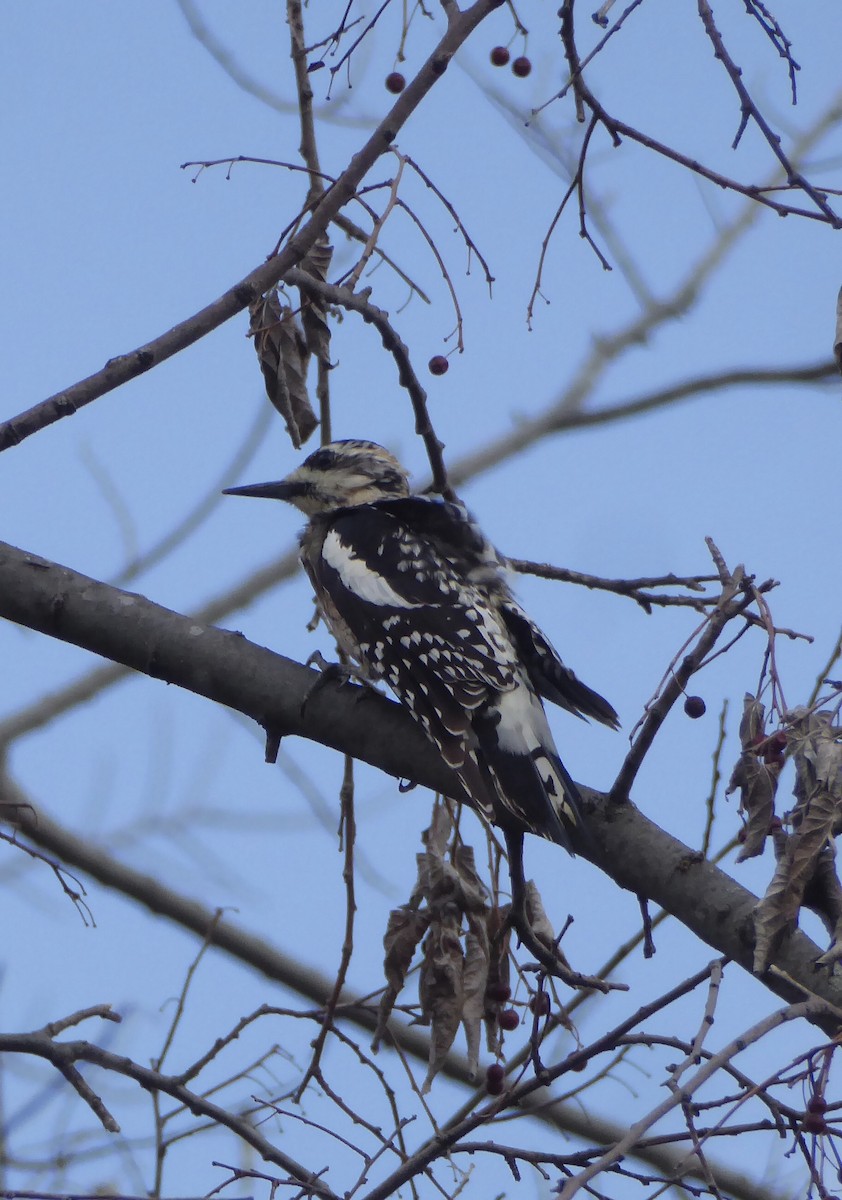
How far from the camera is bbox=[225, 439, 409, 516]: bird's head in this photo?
517 cm

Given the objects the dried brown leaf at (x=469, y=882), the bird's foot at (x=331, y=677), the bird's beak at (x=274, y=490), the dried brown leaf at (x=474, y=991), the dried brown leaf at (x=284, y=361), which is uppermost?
the bird's beak at (x=274, y=490)

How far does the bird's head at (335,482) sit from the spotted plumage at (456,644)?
21 centimetres

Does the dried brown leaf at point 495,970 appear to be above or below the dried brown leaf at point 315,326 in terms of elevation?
below

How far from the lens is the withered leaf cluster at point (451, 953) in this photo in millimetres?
3232

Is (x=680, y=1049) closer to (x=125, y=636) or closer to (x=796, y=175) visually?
(x=125, y=636)

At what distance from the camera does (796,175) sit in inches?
118

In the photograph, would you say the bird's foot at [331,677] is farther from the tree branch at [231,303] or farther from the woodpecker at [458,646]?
the tree branch at [231,303]

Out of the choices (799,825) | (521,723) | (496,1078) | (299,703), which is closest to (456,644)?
(521,723)

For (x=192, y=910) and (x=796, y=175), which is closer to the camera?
(x=796, y=175)

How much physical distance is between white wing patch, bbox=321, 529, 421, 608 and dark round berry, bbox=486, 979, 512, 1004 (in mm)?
1159

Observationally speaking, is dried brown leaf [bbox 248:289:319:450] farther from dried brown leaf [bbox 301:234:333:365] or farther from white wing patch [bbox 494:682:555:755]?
white wing patch [bbox 494:682:555:755]

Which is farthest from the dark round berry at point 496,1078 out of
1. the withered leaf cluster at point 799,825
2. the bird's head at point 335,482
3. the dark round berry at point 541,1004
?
the bird's head at point 335,482

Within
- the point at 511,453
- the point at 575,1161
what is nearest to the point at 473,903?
the point at 575,1161

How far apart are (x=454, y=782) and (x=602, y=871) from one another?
44 cm
